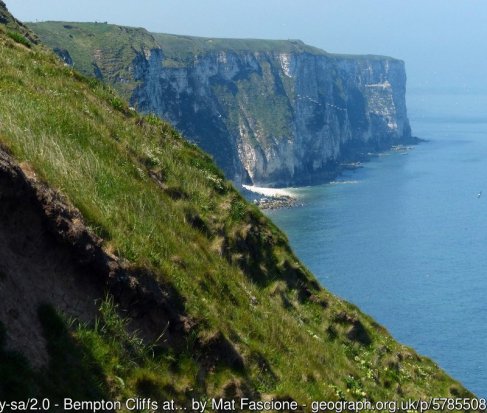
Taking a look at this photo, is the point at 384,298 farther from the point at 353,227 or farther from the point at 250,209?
the point at 250,209

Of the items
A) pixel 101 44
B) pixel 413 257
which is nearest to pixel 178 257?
pixel 413 257

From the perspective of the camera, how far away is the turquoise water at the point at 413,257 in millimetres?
74875

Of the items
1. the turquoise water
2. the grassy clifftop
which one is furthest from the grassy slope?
the grassy clifftop

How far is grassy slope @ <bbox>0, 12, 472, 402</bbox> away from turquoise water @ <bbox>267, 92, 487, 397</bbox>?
1944 inches

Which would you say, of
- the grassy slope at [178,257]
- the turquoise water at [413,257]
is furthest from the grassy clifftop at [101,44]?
the grassy slope at [178,257]

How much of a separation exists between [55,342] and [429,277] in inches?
3823

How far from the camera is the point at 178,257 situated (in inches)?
407

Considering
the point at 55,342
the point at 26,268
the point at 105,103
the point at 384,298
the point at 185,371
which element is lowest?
the point at 384,298

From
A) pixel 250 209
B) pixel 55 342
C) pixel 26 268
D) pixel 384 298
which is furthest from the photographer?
pixel 384 298

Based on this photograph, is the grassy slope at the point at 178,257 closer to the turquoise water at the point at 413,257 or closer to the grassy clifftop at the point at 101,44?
the turquoise water at the point at 413,257

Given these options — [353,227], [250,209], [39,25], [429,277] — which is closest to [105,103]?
[250,209]

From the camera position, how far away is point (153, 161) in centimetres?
1485

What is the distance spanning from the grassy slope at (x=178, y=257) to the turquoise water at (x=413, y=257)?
4938cm

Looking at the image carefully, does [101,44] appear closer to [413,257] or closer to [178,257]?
[413,257]
